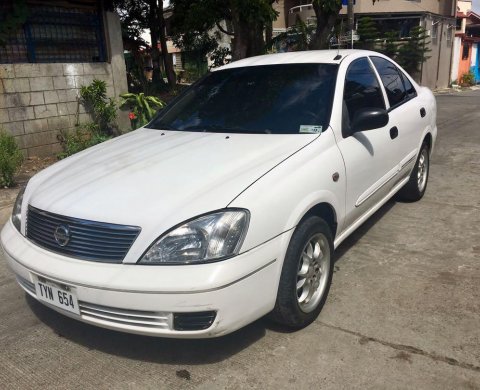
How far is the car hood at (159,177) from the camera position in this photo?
246 cm

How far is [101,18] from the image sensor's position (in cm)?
820

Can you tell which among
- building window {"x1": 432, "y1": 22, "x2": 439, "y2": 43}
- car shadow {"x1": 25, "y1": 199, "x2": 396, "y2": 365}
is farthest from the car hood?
building window {"x1": 432, "y1": 22, "x2": 439, "y2": 43}

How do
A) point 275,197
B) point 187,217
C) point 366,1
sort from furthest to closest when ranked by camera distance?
point 366,1
point 275,197
point 187,217

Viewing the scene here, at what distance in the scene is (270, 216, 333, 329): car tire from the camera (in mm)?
2680

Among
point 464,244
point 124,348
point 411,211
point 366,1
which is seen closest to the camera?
point 124,348

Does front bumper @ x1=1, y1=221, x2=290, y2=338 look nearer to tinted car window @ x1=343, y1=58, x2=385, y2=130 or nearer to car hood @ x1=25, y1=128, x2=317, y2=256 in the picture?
car hood @ x1=25, y1=128, x2=317, y2=256

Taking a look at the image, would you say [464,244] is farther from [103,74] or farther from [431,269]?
[103,74]

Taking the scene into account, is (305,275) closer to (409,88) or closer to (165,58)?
(409,88)

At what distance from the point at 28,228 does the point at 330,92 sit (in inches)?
87.6

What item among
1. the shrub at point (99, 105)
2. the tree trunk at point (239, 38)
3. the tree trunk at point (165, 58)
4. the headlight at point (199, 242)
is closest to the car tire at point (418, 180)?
the headlight at point (199, 242)

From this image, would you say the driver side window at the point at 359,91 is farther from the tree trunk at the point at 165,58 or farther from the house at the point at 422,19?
the house at the point at 422,19

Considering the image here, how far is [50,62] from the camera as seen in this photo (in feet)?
24.7

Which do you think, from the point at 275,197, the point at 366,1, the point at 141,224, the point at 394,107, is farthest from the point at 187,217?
the point at 366,1

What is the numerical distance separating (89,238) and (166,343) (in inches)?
32.8
